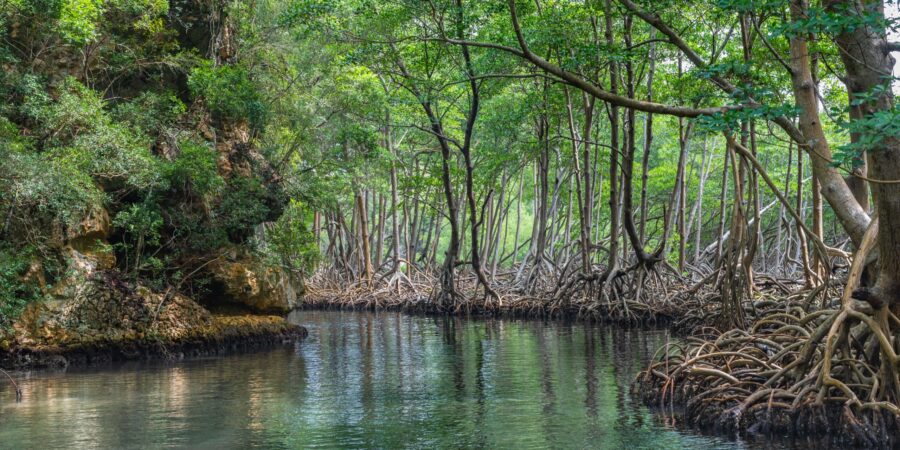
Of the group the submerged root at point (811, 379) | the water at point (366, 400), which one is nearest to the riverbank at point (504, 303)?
the water at point (366, 400)

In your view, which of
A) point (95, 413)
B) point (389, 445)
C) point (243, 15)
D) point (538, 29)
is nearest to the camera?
point (389, 445)

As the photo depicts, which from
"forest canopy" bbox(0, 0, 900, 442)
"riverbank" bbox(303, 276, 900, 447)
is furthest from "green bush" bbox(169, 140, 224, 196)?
"riverbank" bbox(303, 276, 900, 447)

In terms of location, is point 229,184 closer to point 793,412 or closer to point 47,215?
point 47,215

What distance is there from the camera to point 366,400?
11078 mm

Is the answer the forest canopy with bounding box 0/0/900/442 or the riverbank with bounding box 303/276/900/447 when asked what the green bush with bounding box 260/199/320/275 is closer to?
the forest canopy with bounding box 0/0/900/442

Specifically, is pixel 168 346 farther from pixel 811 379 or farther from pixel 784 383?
pixel 811 379

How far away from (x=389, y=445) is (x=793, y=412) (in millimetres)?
3729

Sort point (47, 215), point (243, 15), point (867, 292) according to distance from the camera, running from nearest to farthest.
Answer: point (867, 292), point (47, 215), point (243, 15)

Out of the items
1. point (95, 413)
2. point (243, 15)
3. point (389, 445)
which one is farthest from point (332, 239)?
point (389, 445)

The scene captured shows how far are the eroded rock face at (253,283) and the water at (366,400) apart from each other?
146 cm

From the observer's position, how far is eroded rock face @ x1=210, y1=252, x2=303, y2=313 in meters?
17.5

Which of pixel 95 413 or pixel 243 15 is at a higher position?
pixel 243 15

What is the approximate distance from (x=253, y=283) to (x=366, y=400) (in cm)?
740

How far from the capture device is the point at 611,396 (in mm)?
10641
